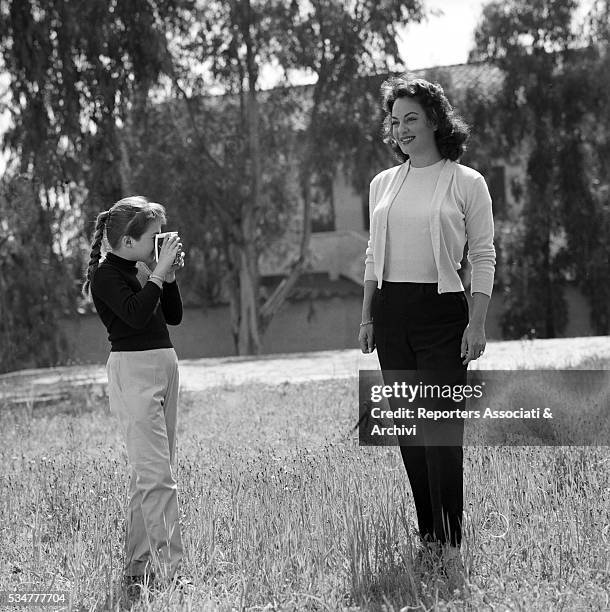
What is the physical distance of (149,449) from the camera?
13.2 feet

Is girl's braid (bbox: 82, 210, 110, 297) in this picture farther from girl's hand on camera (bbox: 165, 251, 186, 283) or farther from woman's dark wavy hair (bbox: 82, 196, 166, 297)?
girl's hand on camera (bbox: 165, 251, 186, 283)

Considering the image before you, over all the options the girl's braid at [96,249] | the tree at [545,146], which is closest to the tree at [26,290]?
the tree at [545,146]

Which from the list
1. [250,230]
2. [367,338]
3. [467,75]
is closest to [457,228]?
[367,338]

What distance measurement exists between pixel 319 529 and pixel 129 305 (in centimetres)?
122

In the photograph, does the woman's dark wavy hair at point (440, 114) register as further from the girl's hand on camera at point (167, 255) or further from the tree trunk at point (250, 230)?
the tree trunk at point (250, 230)

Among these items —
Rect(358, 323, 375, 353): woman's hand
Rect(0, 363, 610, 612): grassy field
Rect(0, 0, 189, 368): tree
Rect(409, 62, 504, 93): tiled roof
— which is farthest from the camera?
A: Rect(409, 62, 504, 93): tiled roof

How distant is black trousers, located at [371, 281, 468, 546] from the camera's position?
161 inches

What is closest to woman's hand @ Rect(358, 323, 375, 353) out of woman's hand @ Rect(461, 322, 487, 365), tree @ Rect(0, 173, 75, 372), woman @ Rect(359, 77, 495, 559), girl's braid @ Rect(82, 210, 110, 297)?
woman @ Rect(359, 77, 495, 559)

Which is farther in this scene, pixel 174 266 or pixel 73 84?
pixel 73 84

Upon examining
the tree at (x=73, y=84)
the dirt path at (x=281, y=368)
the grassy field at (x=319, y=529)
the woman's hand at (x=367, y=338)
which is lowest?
the dirt path at (x=281, y=368)

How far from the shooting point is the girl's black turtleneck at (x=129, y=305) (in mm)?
3998

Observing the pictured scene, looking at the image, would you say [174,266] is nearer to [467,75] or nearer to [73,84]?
[73,84]

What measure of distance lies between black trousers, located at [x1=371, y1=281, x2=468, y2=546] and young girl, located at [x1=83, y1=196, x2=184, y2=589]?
0.85m

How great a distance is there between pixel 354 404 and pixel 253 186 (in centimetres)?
1625
